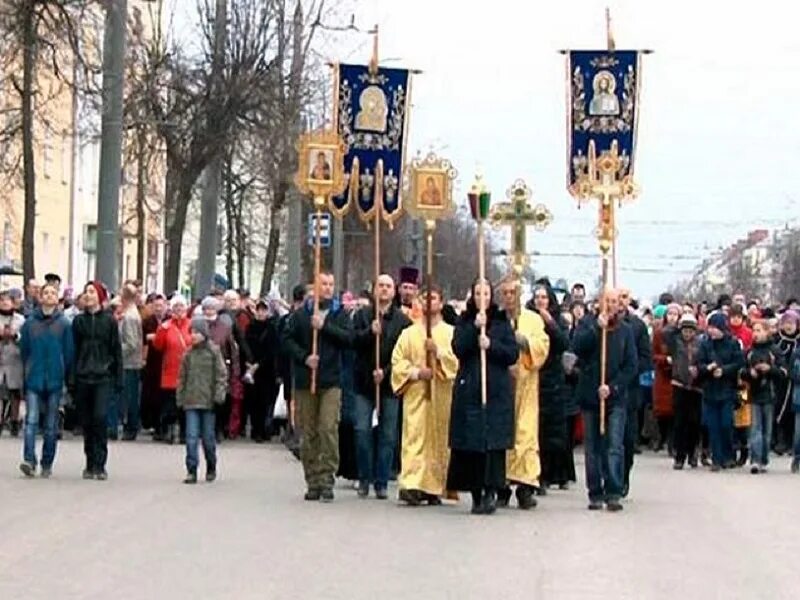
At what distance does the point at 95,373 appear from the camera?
21.0 m

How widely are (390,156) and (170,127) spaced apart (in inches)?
634

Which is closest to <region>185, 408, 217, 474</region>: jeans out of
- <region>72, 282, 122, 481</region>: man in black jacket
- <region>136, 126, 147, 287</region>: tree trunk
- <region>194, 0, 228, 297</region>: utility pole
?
<region>72, 282, 122, 481</region>: man in black jacket

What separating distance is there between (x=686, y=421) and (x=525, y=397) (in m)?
7.18

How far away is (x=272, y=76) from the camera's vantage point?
1606 inches

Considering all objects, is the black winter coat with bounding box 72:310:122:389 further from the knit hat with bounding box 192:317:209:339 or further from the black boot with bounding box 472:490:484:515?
the black boot with bounding box 472:490:484:515

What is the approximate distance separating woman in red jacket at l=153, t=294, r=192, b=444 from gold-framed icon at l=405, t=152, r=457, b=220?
632 cm

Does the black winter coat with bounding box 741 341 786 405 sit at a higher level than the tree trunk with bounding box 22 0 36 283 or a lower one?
lower

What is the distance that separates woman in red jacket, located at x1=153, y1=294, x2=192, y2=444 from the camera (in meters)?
27.6

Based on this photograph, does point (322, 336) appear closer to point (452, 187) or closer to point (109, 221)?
point (452, 187)

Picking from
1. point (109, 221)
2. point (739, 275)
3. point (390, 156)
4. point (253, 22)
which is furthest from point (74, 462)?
point (739, 275)

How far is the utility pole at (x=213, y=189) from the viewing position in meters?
39.6

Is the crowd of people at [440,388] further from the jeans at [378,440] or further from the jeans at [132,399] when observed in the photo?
the jeans at [132,399]

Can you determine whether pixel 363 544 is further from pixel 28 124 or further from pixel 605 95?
pixel 28 124

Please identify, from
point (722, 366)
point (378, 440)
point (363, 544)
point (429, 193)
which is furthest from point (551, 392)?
point (722, 366)
